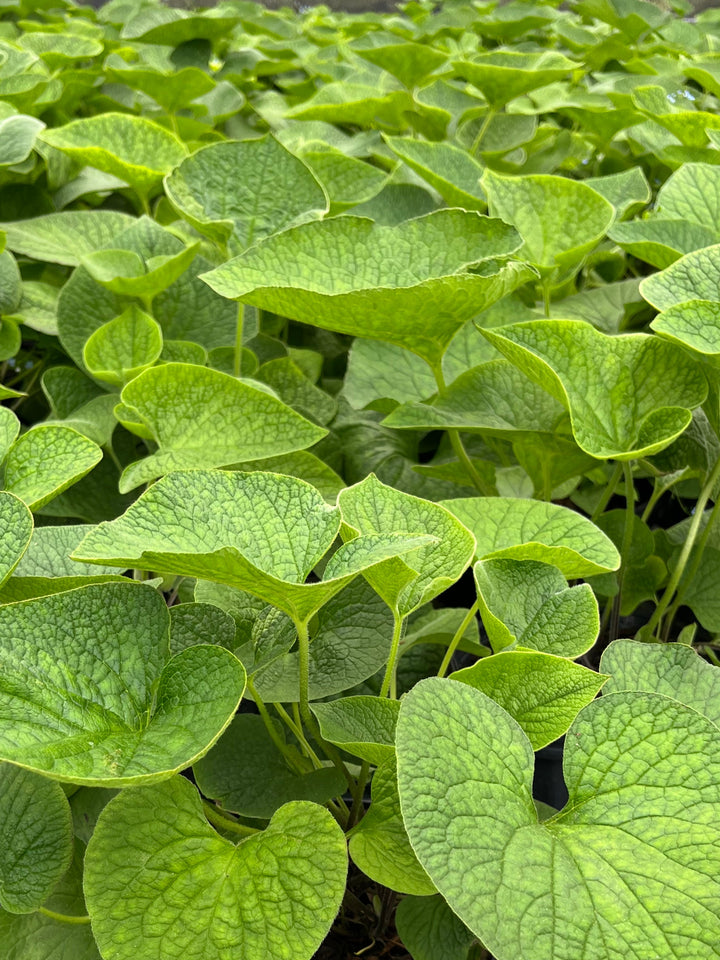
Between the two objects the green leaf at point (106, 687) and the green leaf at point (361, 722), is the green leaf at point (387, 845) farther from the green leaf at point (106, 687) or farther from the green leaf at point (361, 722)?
the green leaf at point (106, 687)

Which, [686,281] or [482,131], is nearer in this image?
[686,281]

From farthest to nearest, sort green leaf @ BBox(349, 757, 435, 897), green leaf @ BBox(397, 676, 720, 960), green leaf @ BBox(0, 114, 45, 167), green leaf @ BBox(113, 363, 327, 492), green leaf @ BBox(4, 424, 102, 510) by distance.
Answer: green leaf @ BBox(0, 114, 45, 167) → green leaf @ BBox(113, 363, 327, 492) → green leaf @ BBox(4, 424, 102, 510) → green leaf @ BBox(349, 757, 435, 897) → green leaf @ BBox(397, 676, 720, 960)

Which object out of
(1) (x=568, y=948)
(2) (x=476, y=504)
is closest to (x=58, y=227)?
(2) (x=476, y=504)

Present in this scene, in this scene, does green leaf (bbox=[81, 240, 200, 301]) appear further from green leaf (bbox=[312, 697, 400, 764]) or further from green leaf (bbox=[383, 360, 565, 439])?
green leaf (bbox=[312, 697, 400, 764])

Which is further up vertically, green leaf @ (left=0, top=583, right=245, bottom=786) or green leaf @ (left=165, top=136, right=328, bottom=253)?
green leaf @ (left=165, top=136, right=328, bottom=253)

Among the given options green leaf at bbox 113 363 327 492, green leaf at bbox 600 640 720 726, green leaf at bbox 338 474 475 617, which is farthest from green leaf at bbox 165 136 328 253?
green leaf at bbox 600 640 720 726

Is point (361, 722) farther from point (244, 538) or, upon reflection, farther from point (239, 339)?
point (239, 339)

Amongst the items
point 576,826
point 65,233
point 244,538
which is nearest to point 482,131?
point 65,233
